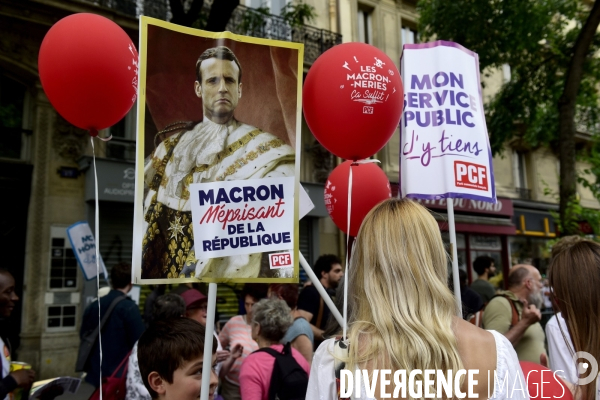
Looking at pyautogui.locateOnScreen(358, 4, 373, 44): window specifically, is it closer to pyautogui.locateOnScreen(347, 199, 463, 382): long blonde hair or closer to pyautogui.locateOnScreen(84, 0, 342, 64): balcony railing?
pyautogui.locateOnScreen(84, 0, 342, 64): balcony railing

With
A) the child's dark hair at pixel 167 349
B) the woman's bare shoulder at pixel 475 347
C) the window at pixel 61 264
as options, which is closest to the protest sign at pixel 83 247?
the window at pixel 61 264

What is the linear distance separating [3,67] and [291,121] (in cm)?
836

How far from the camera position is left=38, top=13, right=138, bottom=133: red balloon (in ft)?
7.71

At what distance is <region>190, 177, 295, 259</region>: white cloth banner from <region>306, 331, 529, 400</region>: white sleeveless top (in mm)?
813

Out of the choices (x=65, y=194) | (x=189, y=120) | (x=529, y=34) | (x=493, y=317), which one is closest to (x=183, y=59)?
(x=189, y=120)

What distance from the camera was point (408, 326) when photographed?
56.1 inches

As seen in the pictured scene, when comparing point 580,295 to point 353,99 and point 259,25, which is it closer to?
point 353,99

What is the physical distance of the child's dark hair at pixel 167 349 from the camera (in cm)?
212

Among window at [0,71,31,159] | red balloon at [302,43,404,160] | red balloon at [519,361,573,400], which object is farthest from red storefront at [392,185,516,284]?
red balloon at [519,361,573,400]

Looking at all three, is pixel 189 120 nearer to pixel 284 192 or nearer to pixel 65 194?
pixel 284 192

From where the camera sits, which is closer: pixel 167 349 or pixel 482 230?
pixel 167 349

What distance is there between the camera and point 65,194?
29.3 ft

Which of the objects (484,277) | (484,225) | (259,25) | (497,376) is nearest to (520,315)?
(497,376)

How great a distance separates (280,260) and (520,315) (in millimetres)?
2359
